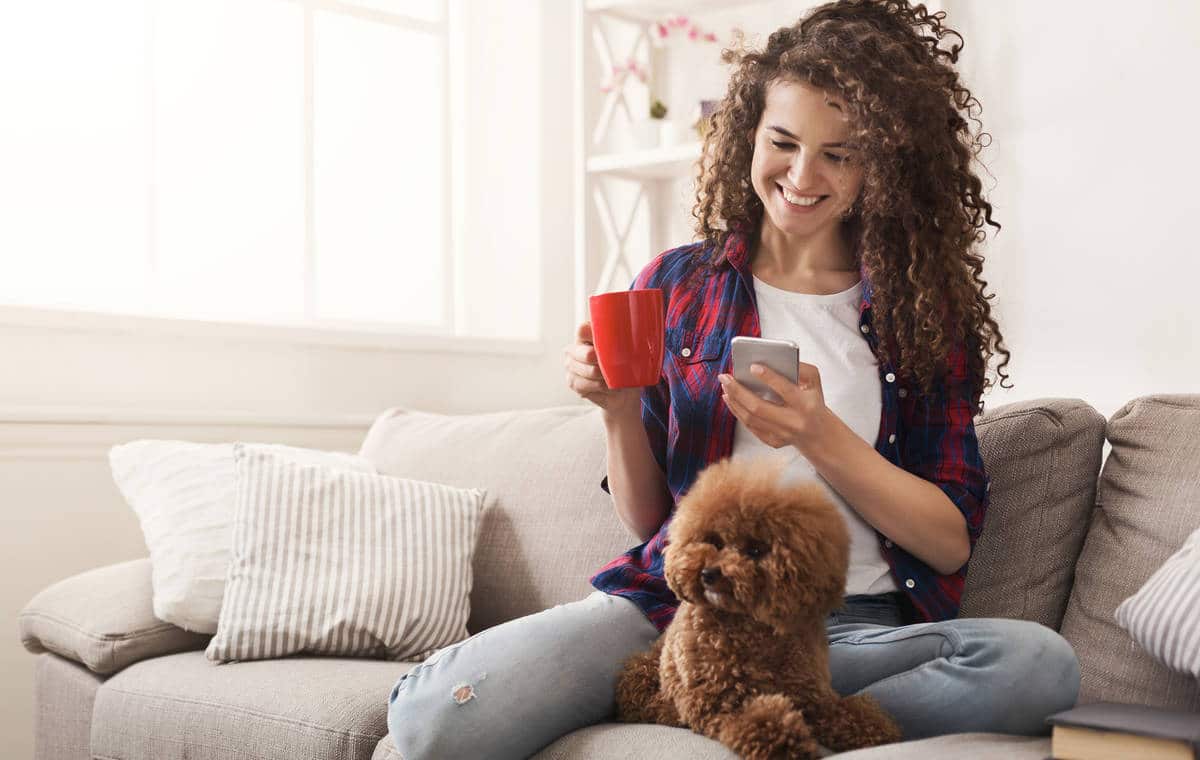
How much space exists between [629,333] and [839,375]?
382 millimetres

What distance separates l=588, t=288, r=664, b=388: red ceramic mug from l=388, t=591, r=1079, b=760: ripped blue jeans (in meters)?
0.34

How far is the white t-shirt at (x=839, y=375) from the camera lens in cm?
166

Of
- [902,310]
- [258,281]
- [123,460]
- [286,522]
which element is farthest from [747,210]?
[258,281]

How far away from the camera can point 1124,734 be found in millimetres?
1109

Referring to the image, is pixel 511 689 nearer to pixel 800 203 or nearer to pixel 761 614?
pixel 761 614

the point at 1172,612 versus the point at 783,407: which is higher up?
the point at 783,407

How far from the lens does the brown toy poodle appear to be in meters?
1.28

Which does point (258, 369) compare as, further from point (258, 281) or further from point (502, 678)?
point (502, 678)

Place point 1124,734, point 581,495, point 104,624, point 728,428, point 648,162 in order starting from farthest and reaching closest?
point 648,162 → point 581,495 → point 104,624 → point 728,428 → point 1124,734

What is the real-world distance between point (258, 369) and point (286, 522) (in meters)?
0.89

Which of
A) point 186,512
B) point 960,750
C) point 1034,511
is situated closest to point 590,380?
point 960,750

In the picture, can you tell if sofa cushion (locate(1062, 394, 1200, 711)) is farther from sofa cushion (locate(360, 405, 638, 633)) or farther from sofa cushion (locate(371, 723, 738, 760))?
sofa cushion (locate(360, 405, 638, 633))

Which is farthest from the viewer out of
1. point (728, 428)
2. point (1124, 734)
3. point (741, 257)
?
point (741, 257)

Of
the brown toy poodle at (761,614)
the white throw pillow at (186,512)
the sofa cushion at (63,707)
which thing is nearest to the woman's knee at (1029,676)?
the brown toy poodle at (761,614)
